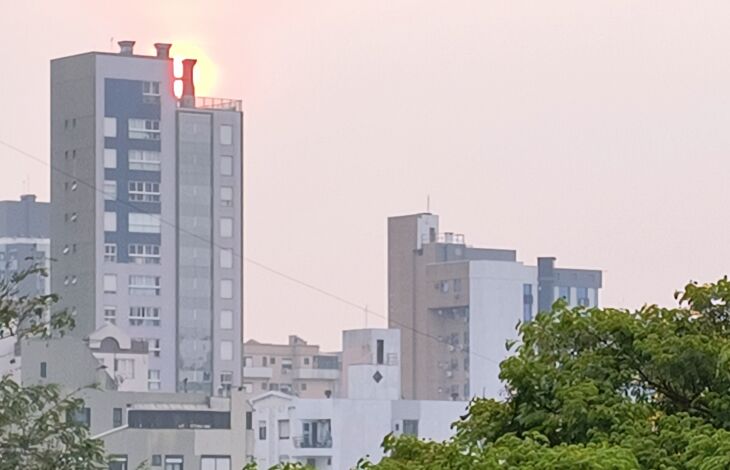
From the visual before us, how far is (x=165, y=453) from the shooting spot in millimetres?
60281

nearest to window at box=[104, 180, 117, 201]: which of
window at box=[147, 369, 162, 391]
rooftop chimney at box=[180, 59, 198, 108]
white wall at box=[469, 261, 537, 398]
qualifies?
rooftop chimney at box=[180, 59, 198, 108]

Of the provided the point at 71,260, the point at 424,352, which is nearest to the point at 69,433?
the point at 71,260

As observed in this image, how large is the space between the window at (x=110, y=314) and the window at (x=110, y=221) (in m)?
3.46

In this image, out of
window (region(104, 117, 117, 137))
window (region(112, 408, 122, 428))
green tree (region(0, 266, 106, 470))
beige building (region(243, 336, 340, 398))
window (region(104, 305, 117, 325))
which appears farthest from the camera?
beige building (region(243, 336, 340, 398))

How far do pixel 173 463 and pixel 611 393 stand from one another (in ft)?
173

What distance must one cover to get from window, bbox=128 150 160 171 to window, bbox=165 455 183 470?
34.6m

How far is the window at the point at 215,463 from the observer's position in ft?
197

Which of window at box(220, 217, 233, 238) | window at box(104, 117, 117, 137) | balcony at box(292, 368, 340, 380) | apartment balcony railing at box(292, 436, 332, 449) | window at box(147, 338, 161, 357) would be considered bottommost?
apartment balcony railing at box(292, 436, 332, 449)

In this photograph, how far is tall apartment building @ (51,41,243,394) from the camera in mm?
92625

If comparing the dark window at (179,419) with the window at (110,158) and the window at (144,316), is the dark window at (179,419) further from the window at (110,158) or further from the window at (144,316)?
the window at (110,158)

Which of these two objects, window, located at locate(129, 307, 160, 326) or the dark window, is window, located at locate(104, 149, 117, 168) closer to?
window, located at locate(129, 307, 160, 326)

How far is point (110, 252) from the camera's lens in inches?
3647

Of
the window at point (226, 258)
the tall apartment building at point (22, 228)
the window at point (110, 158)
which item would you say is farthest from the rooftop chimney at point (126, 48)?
the tall apartment building at point (22, 228)

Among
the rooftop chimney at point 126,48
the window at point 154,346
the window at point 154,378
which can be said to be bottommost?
the window at point 154,378
